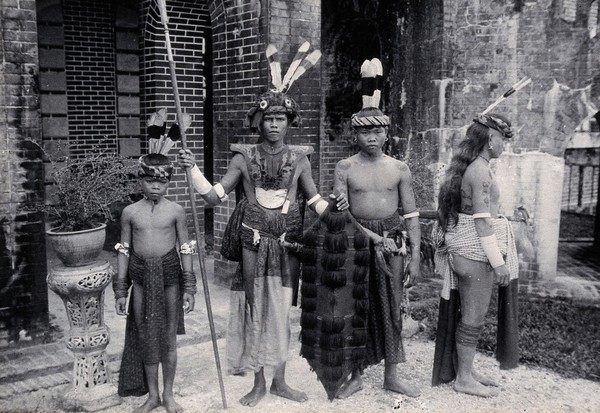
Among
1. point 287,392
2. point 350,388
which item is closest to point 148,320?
point 287,392

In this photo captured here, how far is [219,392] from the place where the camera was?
464cm

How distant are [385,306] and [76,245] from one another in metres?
2.40

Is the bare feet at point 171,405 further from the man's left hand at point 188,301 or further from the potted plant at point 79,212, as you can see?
the potted plant at point 79,212

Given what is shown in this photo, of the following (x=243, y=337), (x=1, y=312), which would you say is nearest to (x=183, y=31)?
(x=1, y=312)

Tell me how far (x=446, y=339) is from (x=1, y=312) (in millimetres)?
3808

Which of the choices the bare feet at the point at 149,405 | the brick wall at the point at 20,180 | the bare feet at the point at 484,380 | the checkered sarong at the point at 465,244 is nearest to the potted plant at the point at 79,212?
the brick wall at the point at 20,180

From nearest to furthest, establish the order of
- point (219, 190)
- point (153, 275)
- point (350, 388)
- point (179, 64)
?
point (153, 275)
point (219, 190)
point (350, 388)
point (179, 64)

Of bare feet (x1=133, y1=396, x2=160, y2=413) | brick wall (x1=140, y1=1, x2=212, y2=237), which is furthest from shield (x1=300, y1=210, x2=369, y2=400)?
brick wall (x1=140, y1=1, x2=212, y2=237)

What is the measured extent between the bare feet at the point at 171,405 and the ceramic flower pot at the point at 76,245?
1191 millimetres

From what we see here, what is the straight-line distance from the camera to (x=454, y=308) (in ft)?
15.7

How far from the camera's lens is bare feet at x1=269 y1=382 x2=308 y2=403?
4465 millimetres

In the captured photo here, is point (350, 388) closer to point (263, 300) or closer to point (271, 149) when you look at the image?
point (263, 300)

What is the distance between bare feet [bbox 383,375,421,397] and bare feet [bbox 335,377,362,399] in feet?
0.74

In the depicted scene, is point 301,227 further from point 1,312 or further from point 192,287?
point 1,312
